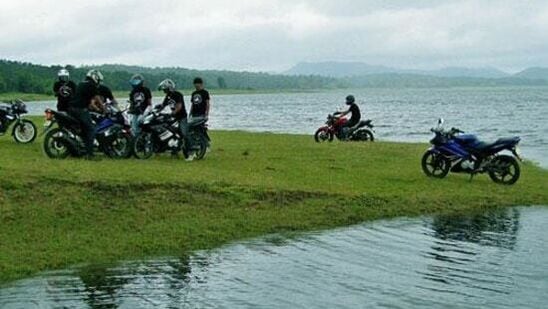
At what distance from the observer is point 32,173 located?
43.3ft

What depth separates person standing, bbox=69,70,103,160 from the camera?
16562 millimetres

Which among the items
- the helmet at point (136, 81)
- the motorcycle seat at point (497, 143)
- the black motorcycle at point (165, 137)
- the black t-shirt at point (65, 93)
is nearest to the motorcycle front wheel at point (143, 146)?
the black motorcycle at point (165, 137)

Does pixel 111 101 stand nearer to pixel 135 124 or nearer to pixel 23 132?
pixel 135 124

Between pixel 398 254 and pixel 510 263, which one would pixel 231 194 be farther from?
pixel 510 263

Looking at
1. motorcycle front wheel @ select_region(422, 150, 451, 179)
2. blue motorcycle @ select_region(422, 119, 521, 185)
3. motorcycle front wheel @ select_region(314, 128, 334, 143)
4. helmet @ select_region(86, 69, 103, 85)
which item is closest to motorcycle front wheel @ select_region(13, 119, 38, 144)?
helmet @ select_region(86, 69, 103, 85)

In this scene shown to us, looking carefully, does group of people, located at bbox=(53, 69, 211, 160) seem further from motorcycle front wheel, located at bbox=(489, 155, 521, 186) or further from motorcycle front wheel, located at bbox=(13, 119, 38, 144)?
motorcycle front wheel, located at bbox=(489, 155, 521, 186)

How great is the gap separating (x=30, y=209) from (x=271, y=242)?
372cm

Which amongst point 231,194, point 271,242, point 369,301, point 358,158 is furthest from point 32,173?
point 358,158

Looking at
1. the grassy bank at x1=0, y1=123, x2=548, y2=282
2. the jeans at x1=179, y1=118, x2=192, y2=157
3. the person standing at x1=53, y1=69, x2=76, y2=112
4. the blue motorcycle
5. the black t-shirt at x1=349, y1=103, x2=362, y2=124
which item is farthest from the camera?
the black t-shirt at x1=349, y1=103, x2=362, y2=124

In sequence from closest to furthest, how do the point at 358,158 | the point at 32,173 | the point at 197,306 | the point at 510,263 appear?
the point at 197,306, the point at 510,263, the point at 32,173, the point at 358,158

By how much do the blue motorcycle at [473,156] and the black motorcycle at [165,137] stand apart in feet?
18.1

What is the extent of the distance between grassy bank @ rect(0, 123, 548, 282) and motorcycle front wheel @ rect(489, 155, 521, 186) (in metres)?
0.21

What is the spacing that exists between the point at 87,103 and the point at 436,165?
8.02 m

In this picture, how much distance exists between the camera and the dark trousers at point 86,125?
1664 centimetres
